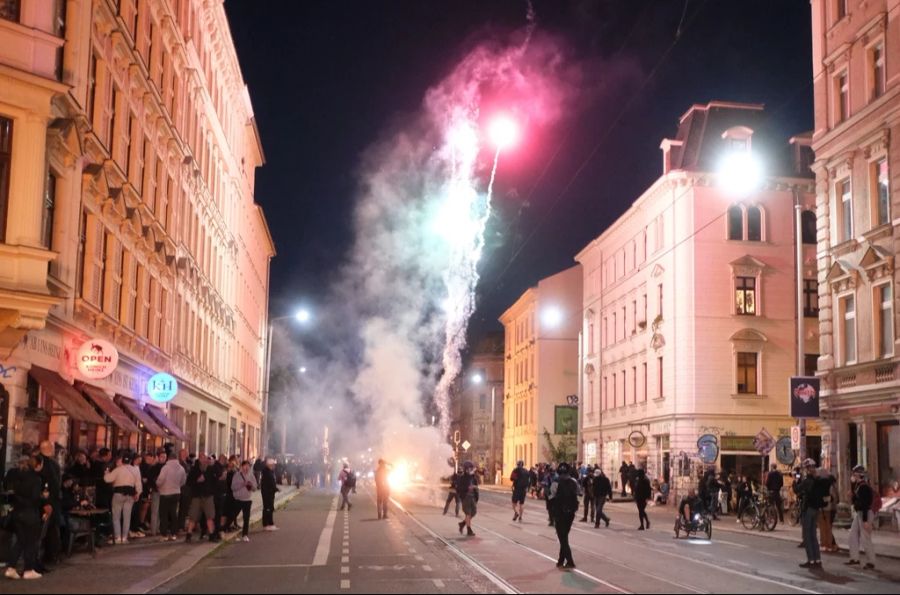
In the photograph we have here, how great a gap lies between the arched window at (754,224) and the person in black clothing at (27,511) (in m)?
39.0

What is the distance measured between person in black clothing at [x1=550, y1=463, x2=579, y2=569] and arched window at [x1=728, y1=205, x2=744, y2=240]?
32267 millimetres

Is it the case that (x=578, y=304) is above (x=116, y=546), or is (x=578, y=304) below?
above

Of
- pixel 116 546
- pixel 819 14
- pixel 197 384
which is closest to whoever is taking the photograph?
pixel 116 546

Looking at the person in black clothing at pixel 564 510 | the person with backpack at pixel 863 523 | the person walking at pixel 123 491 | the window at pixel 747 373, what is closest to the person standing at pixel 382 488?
the person walking at pixel 123 491

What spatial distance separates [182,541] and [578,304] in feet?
188

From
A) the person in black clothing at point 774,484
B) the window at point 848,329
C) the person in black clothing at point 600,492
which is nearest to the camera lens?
the person in black clothing at point 600,492

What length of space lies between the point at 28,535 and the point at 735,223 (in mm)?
38902

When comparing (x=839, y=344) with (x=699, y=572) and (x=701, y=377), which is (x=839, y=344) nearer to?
(x=701, y=377)

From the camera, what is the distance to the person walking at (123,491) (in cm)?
2020

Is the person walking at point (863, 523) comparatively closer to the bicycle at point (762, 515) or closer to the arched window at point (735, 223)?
the bicycle at point (762, 515)

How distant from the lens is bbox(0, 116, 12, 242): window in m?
17.5

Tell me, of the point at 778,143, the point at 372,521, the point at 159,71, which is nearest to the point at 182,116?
the point at 159,71

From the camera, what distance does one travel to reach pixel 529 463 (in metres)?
78.9

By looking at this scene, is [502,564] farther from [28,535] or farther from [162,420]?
[162,420]
